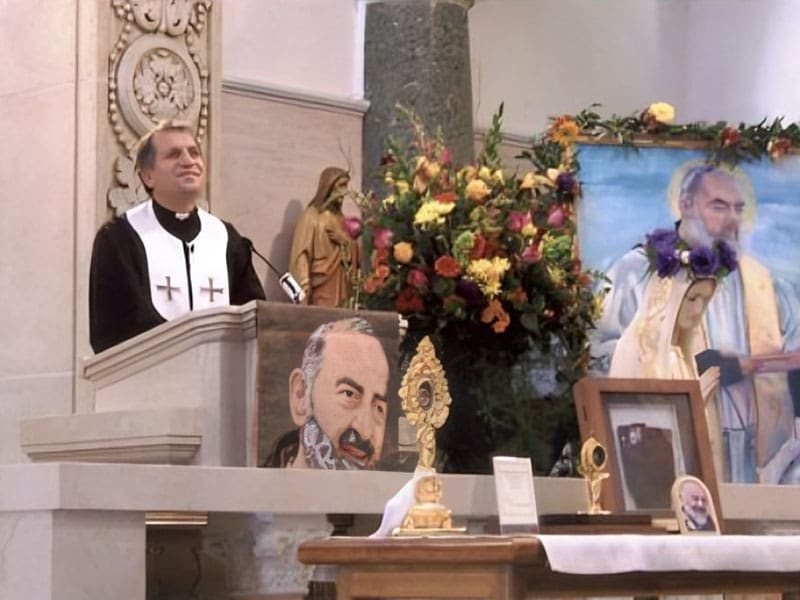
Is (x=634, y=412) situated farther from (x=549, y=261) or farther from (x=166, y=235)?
(x=166, y=235)

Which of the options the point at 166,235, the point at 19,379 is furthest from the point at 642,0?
the point at 166,235

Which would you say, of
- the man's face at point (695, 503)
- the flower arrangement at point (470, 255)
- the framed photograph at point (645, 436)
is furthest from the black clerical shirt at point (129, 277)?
the man's face at point (695, 503)

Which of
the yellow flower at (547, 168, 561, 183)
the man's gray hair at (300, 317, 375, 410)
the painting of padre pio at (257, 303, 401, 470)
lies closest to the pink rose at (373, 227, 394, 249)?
the painting of padre pio at (257, 303, 401, 470)

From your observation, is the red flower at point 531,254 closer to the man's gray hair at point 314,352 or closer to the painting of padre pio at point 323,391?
the painting of padre pio at point 323,391

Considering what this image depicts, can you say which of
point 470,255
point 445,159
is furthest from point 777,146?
point 470,255

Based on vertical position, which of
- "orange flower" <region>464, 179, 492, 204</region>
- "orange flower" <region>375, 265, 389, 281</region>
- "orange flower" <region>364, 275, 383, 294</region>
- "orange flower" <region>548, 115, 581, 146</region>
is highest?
"orange flower" <region>548, 115, 581, 146</region>

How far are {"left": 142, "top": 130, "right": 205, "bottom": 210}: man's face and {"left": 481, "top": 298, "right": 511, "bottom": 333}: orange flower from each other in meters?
1.15

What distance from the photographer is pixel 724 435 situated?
1158cm

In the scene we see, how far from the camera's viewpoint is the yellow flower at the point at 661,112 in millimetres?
10609

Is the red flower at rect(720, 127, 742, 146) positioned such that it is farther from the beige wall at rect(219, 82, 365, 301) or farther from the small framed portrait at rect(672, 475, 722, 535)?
the small framed portrait at rect(672, 475, 722, 535)

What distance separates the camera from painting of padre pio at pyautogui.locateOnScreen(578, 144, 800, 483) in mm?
10805

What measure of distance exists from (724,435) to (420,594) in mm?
7393

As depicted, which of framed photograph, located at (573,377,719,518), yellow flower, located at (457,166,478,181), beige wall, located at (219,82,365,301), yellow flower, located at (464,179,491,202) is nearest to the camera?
framed photograph, located at (573,377,719,518)

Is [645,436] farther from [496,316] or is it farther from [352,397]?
[496,316]
